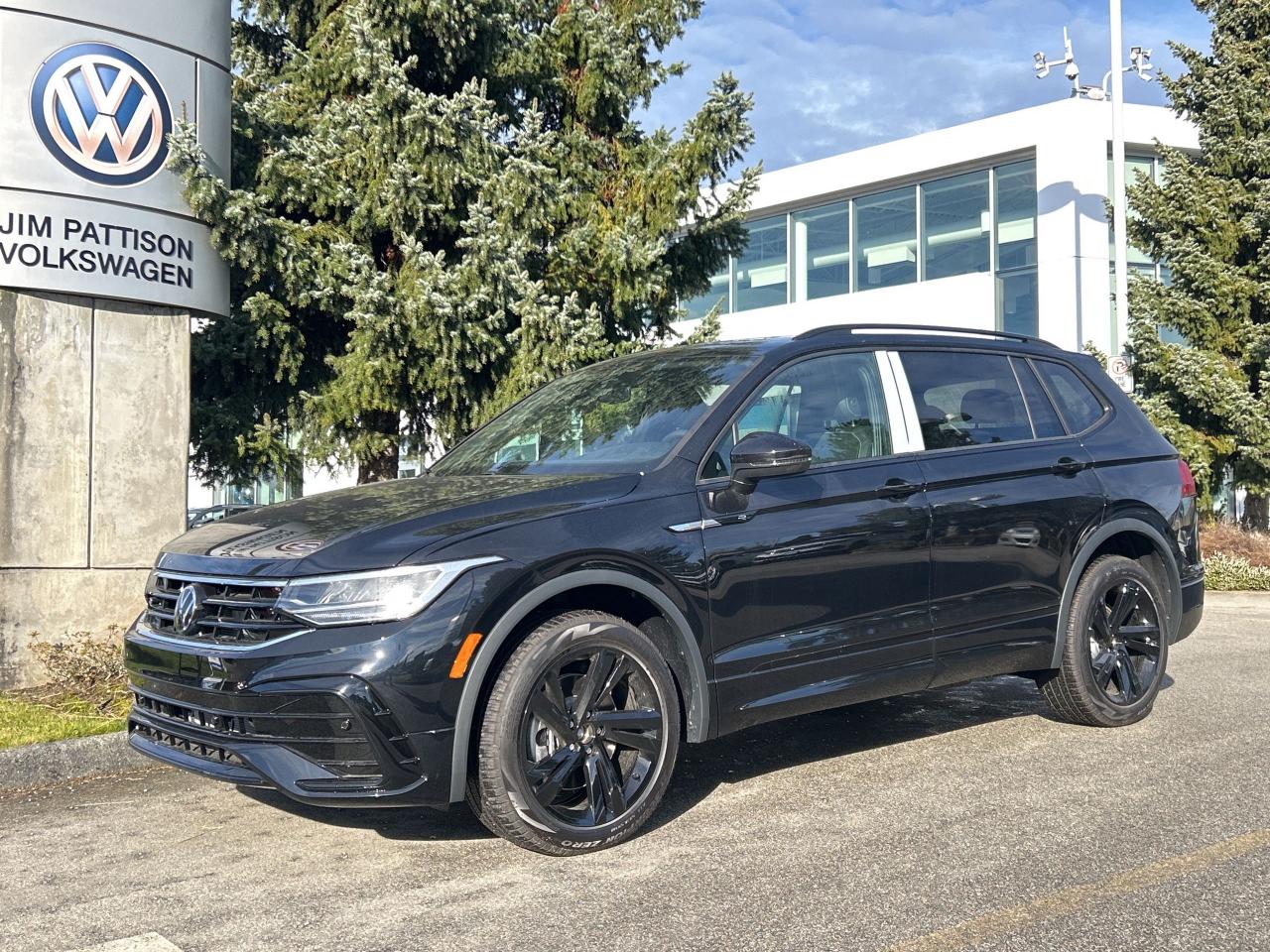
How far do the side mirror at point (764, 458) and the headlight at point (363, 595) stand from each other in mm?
1249

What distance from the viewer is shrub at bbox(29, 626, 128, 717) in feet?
22.8

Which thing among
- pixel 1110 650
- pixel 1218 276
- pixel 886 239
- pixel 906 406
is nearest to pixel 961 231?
pixel 886 239

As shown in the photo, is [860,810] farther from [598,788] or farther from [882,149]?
[882,149]

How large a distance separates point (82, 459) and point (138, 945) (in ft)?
16.0

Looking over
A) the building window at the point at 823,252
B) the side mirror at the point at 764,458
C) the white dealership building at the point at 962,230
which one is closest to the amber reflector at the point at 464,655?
the side mirror at the point at 764,458

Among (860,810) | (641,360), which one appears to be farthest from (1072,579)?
(641,360)

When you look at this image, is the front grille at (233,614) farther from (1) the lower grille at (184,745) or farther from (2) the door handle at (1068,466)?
(2) the door handle at (1068,466)

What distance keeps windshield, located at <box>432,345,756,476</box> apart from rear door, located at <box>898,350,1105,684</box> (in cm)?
96

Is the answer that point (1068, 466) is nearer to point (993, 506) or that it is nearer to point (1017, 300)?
point (993, 506)

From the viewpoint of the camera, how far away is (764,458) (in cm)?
479

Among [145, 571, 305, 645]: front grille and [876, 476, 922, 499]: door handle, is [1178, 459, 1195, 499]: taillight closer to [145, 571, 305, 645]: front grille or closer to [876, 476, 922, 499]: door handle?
[876, 476, 922, 499]: door handle

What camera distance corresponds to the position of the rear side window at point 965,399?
226 inches

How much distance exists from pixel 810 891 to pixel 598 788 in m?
0.83

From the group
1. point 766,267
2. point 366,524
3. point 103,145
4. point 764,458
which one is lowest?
point 366,524
